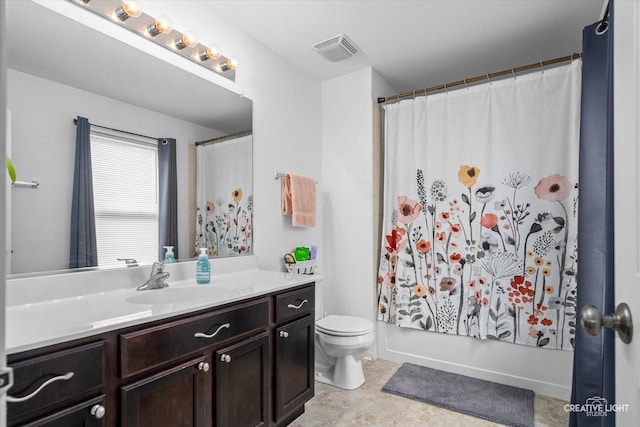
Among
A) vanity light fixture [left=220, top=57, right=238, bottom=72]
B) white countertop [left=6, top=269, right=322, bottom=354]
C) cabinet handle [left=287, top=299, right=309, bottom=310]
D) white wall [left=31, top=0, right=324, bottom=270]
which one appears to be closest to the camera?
white countertop [left=6, top=269, right=322, bottom=354]

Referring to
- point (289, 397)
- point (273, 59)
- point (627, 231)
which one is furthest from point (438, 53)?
point (289, 397)

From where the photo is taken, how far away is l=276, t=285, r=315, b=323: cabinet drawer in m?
1.76

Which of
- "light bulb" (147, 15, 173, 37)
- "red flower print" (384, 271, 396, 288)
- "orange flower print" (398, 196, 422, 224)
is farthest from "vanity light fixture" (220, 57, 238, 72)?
"red flower print" (384, 271, 396, 288)

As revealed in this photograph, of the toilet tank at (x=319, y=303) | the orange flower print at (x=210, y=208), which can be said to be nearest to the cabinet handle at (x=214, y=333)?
the orange flower print at (x=210, y=208)

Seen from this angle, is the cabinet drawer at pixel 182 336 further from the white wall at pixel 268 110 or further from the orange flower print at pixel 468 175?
the orange flower print at pixel 468 175

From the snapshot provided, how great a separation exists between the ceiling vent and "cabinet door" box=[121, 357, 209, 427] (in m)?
2.14

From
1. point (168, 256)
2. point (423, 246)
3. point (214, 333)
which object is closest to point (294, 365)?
point (214, 333)

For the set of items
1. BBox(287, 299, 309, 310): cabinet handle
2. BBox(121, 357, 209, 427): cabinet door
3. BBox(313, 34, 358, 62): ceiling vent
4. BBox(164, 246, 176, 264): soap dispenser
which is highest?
BBox(313, 34, 358, 62): ceiling vent

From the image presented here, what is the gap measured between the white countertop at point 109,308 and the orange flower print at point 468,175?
4.76 feet

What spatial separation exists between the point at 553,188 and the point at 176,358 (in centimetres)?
241

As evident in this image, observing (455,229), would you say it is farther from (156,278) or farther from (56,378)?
(56,378)

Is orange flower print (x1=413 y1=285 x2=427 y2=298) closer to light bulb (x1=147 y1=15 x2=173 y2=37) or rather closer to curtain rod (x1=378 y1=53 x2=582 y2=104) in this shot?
curtain rod (x1=378 y1=53 x2=582 y2=104)

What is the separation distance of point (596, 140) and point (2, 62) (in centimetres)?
218

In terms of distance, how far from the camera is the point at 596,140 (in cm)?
169
